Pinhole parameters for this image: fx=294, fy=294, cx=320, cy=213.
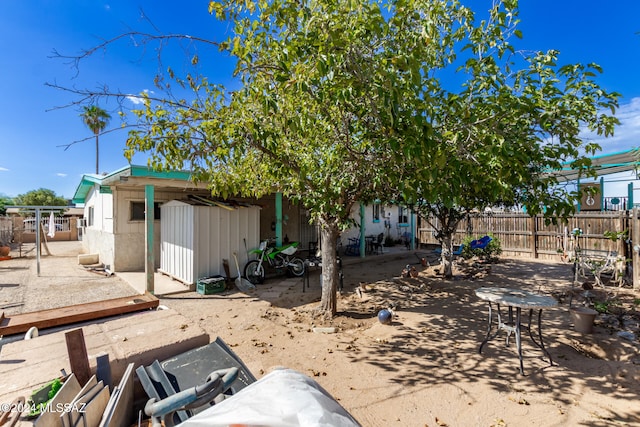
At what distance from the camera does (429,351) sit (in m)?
4.11

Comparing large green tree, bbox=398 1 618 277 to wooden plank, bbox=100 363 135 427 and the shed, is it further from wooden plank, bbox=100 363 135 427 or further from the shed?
the shed

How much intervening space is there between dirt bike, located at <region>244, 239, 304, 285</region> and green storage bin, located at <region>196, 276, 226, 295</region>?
883 millimetres

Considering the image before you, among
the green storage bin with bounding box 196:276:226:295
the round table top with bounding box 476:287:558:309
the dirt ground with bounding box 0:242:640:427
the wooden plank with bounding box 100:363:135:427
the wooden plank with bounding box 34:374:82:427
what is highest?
the wooden plank with bounding box 34:374:82:427

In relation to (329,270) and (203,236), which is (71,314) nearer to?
(329,270)

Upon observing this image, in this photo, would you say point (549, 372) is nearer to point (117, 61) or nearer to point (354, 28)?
point (354, 28)

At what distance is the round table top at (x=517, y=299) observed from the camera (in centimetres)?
Answer: 343

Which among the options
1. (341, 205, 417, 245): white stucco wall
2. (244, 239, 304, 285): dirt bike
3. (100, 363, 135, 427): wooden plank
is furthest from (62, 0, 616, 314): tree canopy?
(341, 205, 417, 245): white stucco wall

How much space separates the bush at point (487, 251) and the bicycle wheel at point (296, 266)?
687 cm

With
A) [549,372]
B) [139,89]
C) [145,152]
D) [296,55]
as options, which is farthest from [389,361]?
[139,89]

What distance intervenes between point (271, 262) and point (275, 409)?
25.0ft

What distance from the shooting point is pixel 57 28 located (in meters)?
3.04

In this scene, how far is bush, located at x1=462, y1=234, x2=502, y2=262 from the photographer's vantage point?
1127cm

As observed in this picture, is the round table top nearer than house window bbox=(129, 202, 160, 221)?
Yes

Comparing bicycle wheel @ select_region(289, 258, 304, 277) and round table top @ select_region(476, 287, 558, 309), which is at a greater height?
round table top @ select_region(476, 287, 558, 309)
